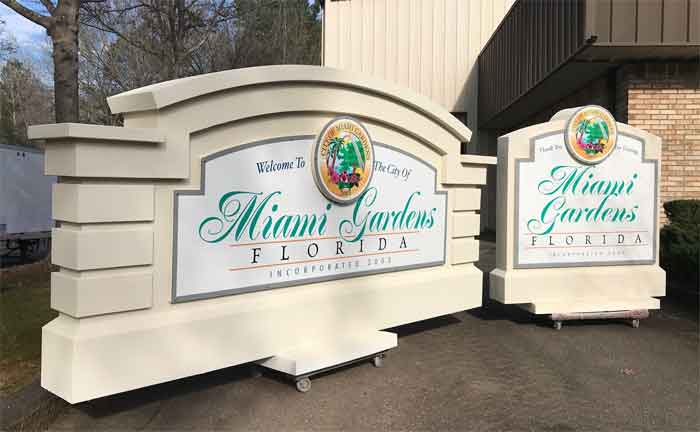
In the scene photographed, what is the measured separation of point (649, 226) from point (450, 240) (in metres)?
2.89

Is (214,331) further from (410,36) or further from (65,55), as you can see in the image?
(410,36)

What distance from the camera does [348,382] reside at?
16.9 feet

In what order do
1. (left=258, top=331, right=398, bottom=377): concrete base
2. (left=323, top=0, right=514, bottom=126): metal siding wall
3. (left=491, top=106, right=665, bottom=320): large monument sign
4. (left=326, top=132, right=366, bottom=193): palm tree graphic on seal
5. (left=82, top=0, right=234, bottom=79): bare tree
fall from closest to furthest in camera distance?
(left=258, top=331, right=398, bottom=377): concrete base < (left=326, top=132, right=366, bottom=193): palm tree graphic on seal < (left=491, top=106, right=665, bottom=320): large monument sign < (left=82, top=0, right=234, bottom=79): bare tree < (left=323, top=0, right=514, bottom=126): metal siding wall

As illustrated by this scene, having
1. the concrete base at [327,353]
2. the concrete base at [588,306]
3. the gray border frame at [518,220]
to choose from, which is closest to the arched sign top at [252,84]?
the gray border frame at [518,220]

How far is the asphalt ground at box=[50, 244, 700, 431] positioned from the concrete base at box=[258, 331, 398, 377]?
0.66 ft

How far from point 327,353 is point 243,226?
138cm

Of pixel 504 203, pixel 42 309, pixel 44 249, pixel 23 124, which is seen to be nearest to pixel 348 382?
pixel 504 203

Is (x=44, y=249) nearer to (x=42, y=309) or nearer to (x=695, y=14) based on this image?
(x=42, y=309)

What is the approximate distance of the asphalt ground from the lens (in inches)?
170

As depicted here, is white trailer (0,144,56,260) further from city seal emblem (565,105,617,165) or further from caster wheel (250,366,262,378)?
city seal emblem (565,105,617,165)

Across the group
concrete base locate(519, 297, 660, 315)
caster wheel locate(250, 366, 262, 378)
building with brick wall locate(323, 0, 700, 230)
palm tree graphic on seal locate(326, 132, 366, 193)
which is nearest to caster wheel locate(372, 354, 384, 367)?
caster wheel locate(250, 366, 262, 378)

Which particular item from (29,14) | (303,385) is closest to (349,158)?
(303,385)

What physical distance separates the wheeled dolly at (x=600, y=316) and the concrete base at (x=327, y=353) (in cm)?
253

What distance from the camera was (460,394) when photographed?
495 centimetres
